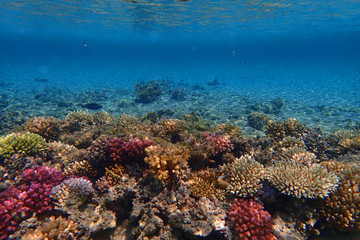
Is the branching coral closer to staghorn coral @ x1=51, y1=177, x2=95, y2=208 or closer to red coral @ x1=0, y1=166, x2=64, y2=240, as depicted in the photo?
staghorn coral @ x1=51, y1=177, x2=95, y2=208

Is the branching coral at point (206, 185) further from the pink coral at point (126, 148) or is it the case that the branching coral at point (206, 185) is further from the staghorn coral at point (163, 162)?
the pink coral at point (126, 148)

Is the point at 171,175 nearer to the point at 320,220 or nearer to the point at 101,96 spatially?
the point at 320,220

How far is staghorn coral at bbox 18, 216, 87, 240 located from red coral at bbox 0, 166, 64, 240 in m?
0.39

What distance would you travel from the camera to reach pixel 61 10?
30.8m

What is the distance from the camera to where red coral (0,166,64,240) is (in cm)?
388

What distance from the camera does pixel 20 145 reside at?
5.99 m

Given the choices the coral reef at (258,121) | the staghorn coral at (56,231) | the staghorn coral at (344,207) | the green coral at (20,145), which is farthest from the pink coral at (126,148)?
the coral reef at (258,121)

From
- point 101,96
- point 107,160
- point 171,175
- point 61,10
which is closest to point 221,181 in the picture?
point 171,175

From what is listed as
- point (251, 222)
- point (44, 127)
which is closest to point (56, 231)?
point (251, 222)

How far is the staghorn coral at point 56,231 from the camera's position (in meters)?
3.63

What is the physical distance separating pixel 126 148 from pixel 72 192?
1.55 m

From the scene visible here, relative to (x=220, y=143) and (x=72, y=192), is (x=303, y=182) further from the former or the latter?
(x=72, y=192)

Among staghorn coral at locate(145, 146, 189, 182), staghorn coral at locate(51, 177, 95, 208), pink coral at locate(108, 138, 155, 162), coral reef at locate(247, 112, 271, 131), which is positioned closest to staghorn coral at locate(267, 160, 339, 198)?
staghorn coral at locate(145, 146, 189, 182)

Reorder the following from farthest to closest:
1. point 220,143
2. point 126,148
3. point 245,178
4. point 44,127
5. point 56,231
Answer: point 44,127 < point 220,143 < point 126,148 < point 245,178 < point 56,231
